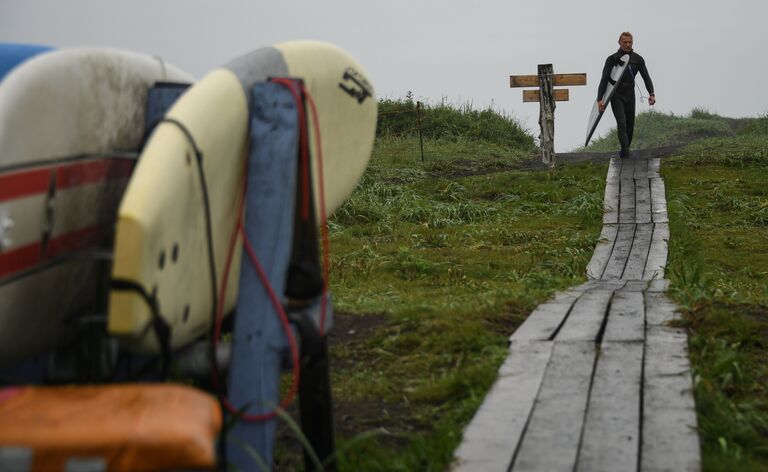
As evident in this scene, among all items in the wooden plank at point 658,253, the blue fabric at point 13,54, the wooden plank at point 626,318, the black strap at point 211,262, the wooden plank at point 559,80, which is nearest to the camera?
the black strap at point 211,262

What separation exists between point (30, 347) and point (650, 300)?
14.6 ft

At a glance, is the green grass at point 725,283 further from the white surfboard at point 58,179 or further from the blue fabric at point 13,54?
the blue fabric at point 13,54

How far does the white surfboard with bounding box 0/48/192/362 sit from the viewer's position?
12.0 feet

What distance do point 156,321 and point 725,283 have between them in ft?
21.9

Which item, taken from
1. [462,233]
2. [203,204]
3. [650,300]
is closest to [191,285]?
[203,204]

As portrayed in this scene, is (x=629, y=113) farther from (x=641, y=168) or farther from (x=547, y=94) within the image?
(x=641, y=168)

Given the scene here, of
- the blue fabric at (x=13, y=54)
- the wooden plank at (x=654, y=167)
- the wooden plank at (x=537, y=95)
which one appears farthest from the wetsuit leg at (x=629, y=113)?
the blue fabric at (x=13, y=54)

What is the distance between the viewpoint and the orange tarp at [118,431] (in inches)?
96.8

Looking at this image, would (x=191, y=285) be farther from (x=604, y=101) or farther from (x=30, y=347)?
(x=604, y=101)

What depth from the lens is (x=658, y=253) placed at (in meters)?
10.5

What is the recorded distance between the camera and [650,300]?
708 cm

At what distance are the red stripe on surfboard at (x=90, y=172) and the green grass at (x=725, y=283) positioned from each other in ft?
8.49

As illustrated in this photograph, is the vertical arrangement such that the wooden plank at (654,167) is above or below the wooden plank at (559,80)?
below

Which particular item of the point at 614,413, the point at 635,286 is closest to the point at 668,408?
the point at 614,413
